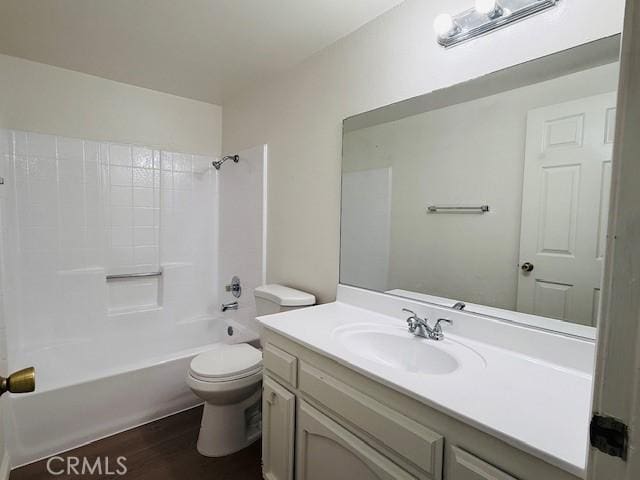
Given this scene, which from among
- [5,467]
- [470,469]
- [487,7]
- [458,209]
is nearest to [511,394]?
[470,469]

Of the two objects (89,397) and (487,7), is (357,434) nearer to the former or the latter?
(487,7)

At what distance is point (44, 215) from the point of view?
2.19 m

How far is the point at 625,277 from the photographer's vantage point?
0.45m

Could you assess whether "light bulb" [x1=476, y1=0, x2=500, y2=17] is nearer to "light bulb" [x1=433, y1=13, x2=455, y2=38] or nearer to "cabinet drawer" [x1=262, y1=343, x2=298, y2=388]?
"light bulb" [x1=433, y1=13, x2=455, y2=38]

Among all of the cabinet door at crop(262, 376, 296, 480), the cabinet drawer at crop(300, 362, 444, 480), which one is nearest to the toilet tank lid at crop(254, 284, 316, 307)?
the cabinet door at crop(262, 376, 296, 480)

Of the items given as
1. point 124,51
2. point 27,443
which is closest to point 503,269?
point 124,51

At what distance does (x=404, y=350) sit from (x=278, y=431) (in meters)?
0.64

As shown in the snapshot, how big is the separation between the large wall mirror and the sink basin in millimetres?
213

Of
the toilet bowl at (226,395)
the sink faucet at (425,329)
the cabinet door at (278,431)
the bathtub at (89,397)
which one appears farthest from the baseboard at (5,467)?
the sink faucet at (425,329)

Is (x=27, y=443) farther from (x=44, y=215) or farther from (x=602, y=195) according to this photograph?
(x=602, y=195)

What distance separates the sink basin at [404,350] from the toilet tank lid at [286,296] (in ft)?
1.65

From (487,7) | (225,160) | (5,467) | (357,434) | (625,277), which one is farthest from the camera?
(225,160)

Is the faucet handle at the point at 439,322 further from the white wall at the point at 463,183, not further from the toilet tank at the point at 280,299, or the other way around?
the toilet tank at the point at 280,299

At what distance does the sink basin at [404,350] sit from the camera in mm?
1154
